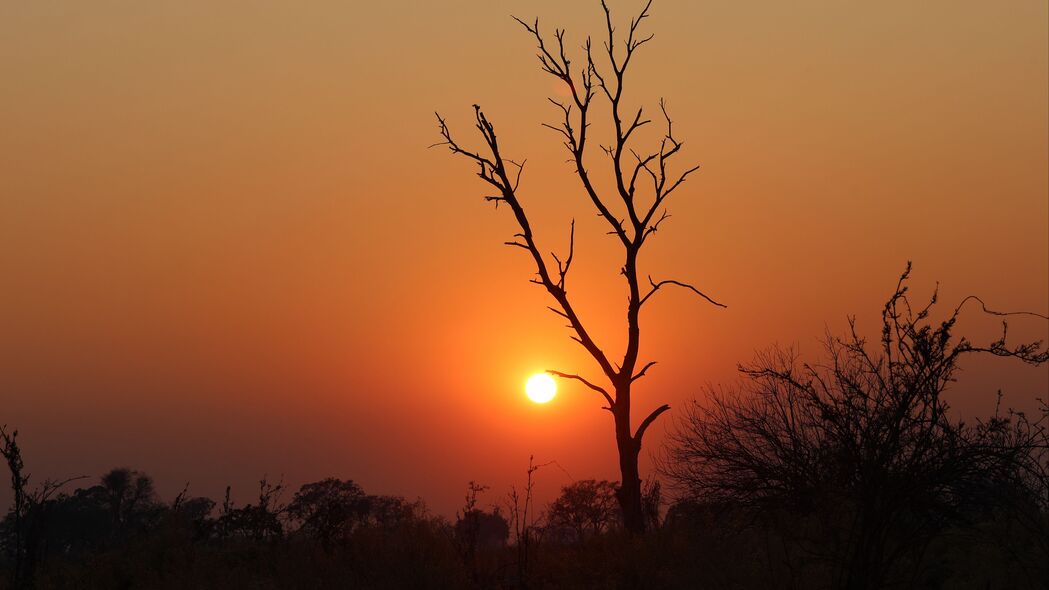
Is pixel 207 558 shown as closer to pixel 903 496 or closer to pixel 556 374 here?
pixel 556 374

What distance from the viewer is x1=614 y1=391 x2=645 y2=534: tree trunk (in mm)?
18125

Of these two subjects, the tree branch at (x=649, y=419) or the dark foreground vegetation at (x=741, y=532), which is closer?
the dark foreground vegetation at (x=741, y=532)

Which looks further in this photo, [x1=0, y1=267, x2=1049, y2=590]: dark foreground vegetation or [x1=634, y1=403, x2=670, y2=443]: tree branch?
[x1=634, y1=403, x2=670, y2=443]: tree branch

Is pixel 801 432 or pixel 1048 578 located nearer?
pixel 1048 578

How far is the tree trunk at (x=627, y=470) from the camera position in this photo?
18125mm

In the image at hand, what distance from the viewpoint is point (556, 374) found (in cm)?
2014

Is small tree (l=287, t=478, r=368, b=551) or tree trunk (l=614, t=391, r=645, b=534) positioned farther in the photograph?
tree trunk (l=614, t=391, r=645, b=534)

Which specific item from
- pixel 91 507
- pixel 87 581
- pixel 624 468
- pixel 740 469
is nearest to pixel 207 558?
pixel 87 581

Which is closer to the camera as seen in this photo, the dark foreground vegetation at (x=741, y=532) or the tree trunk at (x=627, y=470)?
the dark foreground vegetation at (x=741, y=532)

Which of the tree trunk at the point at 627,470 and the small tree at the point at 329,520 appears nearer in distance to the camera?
the small tree at the point at 329,520

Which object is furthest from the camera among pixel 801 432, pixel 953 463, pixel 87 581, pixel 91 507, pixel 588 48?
pixel 91 507

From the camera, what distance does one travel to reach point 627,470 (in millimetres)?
18844

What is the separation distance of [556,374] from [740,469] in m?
4.12

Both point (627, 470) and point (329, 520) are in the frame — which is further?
point (627, 470)
